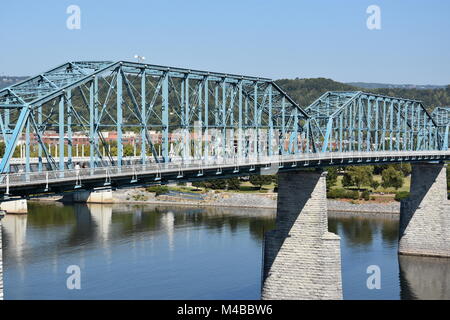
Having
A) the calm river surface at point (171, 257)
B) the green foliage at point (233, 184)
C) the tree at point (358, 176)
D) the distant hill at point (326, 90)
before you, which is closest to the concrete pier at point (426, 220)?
the calm river surface at point (171, 257)

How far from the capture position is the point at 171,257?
161 feet

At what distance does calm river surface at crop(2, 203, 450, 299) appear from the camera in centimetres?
4072

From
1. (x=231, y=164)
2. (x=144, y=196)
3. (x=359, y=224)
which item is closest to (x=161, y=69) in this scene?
(x=231, y=164)

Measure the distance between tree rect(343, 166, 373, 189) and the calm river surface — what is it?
10.7 metres

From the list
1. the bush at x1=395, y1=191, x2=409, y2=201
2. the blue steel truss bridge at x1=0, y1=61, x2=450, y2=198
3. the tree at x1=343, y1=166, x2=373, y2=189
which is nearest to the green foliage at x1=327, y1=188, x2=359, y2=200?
the tree at x1=343, y1=166, x2=373, y2=189

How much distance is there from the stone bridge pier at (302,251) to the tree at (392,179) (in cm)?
4498

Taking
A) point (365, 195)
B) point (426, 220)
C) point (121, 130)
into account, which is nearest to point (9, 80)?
point (365, 195)

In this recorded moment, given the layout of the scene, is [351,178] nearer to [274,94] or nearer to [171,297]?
[274,94]

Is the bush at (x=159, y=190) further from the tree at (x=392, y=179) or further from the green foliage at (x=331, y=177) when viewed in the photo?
the tree at (x=392, y=179)

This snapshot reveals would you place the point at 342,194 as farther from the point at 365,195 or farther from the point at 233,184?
the point at 233,184

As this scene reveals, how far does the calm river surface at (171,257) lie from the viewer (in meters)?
40.7

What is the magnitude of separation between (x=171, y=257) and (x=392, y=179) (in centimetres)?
4036

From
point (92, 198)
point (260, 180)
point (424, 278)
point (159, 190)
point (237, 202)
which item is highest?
point (260, 180)

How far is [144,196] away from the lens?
86.4 m
